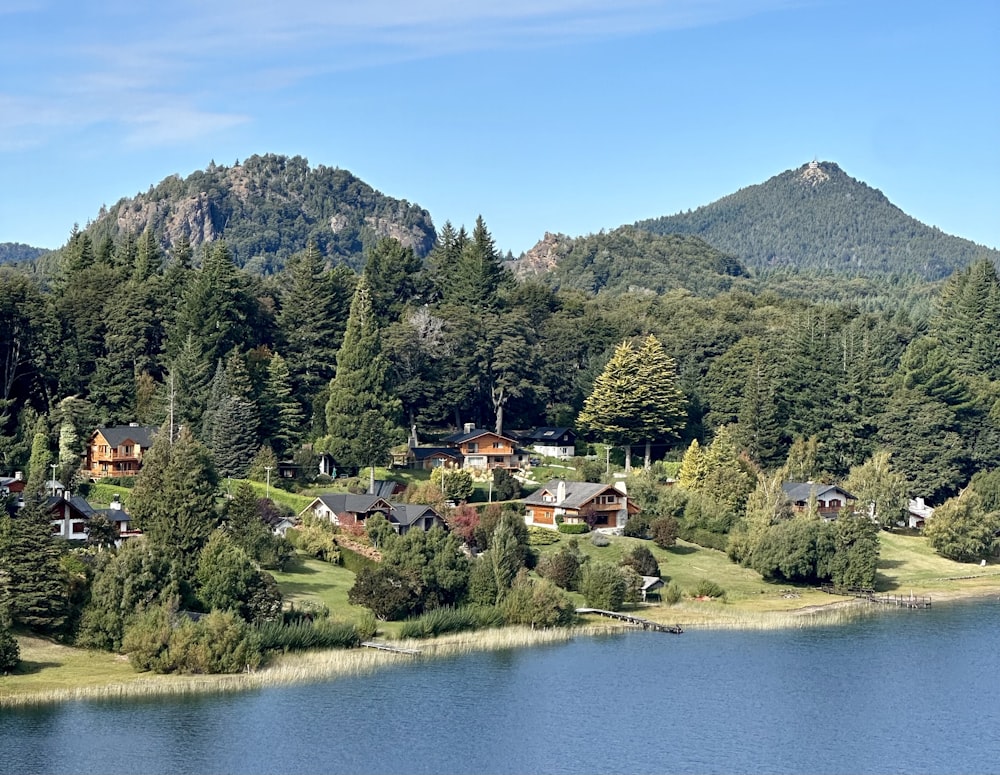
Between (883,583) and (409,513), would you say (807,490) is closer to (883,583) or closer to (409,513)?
(883,583)

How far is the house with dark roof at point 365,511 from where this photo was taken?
81438 millimetres

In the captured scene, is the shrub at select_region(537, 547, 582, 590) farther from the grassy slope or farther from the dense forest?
the grassy slope

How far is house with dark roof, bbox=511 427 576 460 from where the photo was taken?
357 feet

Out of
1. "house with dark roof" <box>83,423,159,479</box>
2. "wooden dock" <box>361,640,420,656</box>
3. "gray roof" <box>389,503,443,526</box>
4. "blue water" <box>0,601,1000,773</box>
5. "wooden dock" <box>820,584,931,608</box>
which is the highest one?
"house with dark roof" <box>83,423,159,479</box>

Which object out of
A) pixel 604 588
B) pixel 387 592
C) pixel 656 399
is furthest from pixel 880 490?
pixel 387 592

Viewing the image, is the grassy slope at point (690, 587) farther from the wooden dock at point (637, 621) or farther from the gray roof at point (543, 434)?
the gray roof at point (543, 434)

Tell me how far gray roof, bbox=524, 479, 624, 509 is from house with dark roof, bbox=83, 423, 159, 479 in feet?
81.3

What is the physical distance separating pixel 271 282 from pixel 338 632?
2484 inches

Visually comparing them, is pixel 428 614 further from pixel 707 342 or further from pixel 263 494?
pixel 707 342

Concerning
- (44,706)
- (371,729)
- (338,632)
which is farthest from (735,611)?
(44,706)

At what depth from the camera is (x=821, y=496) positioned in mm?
97812

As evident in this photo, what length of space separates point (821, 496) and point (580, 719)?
47.4 metres

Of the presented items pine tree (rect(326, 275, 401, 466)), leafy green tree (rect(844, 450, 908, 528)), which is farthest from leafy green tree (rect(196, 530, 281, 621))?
leafy green tree (rect(844, 450, 908, 528))

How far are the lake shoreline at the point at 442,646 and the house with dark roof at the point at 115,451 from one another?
3101 cm
